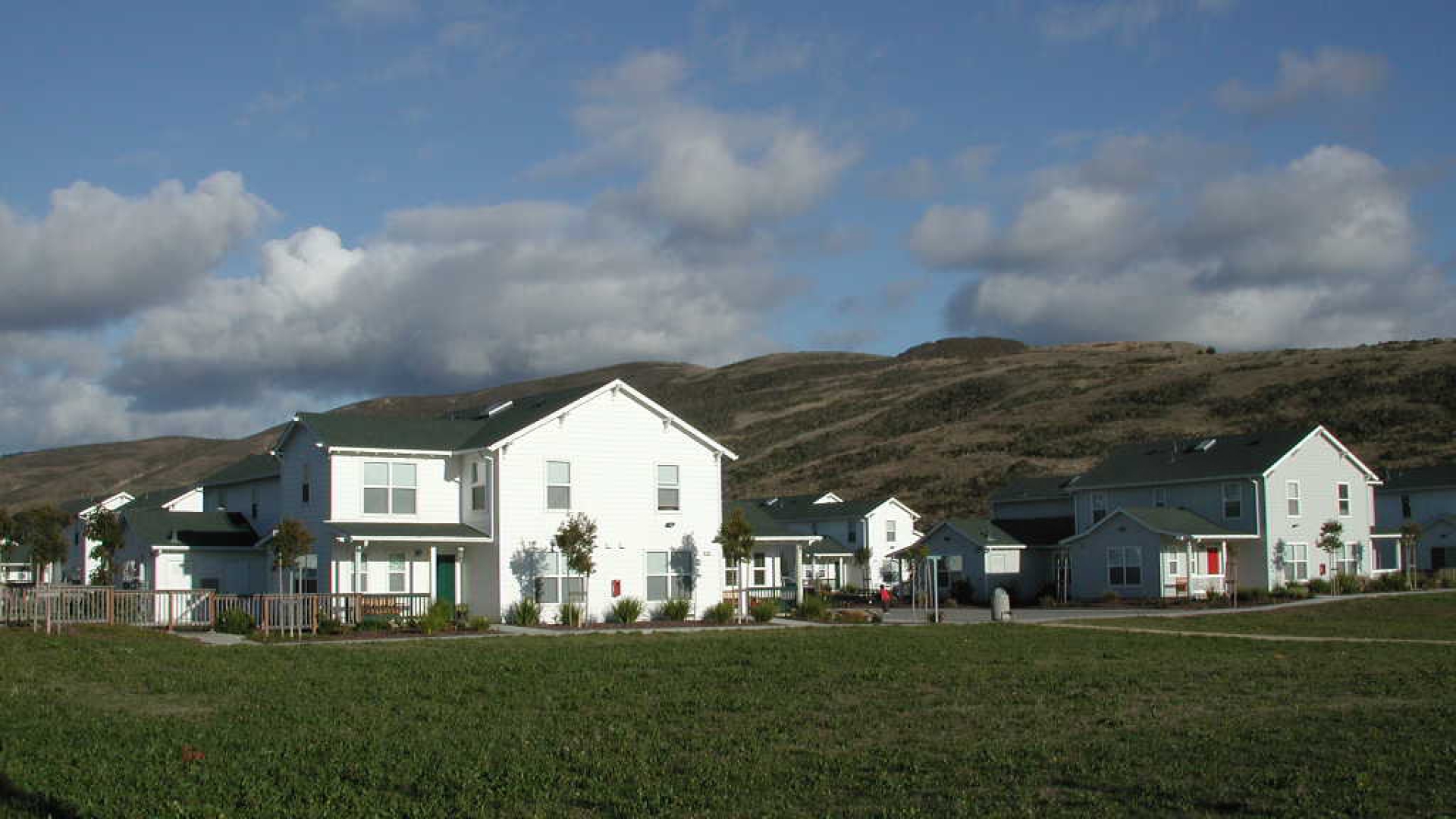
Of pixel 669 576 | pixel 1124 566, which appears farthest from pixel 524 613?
pixel 1124 566

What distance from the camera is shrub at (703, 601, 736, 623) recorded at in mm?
38719

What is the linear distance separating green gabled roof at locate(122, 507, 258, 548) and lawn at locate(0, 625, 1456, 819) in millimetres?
17593

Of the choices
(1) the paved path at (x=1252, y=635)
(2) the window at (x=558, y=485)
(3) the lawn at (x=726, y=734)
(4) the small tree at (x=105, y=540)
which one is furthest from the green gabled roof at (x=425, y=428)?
(1) the paved path at (x=1252, y=635)

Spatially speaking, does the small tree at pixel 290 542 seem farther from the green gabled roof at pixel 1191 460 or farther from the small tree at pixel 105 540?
the green gabled roof at pixel 1191 460

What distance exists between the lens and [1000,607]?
38.1 meters

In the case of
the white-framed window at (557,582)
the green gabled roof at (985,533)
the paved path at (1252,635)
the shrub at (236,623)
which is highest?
the green gabled roof at (985,533)

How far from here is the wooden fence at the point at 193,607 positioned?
33.2m

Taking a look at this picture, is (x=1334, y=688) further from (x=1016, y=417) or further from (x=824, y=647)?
(x=1016, y=417)

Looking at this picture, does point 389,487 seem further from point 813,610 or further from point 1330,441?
point 1330,441

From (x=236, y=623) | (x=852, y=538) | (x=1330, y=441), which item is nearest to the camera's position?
(x=236, y=623)

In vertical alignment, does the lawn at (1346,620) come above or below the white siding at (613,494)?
below

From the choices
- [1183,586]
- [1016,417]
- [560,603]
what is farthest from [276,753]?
[1016,417]

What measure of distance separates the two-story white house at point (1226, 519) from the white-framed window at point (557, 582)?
24.3 metres

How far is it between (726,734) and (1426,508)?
207ft
